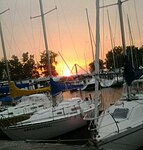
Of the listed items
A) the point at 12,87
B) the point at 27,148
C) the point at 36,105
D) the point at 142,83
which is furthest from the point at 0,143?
the point at 12,87

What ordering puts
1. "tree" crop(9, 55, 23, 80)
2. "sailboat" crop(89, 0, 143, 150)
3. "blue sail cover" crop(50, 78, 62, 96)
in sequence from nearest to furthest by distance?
"sailboat" crop(89, 0, 143, 150)
"blue sail cover" crop(50, 78, 62, 96)
"tree" crop(9, 55, 23, 80)

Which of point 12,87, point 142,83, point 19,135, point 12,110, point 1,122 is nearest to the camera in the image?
point 142,83

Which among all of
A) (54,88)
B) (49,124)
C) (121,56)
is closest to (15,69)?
(121,56)

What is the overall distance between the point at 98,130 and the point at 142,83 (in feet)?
17.3

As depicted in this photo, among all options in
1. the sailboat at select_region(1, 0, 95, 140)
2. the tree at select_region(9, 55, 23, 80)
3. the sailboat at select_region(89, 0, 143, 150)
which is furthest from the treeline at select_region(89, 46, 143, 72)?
the tree at select_region(9, 55, 23, 80)

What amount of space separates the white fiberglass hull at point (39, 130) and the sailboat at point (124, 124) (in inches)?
197

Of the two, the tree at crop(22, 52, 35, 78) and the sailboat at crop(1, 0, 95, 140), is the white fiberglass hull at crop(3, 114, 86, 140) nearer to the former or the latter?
the sailboat at crop(1, 0, 95, 140)

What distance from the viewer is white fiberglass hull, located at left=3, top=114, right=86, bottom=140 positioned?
1959cm

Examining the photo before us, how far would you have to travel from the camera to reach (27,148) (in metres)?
12.9

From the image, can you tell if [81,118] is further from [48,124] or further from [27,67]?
[27,67]

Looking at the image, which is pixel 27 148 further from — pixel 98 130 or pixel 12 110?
pixel 12 110

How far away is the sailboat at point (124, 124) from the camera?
44.0 feet

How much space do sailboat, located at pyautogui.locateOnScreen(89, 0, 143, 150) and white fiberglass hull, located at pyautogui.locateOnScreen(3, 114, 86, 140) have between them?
197 inches

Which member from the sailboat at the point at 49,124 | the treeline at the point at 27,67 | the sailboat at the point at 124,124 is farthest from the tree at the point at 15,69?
the sailboat at the point at 124,124
